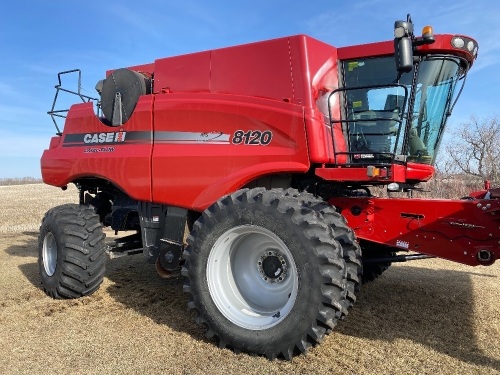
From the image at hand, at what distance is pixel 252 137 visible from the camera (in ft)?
14.7

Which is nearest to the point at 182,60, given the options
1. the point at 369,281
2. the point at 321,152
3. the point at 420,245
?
the point at 321,152

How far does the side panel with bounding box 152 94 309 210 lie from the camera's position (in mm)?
4312

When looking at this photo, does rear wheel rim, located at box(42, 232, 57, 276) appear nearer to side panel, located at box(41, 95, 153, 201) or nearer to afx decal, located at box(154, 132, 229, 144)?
side panel, located at box(41, 95, 153, 201)

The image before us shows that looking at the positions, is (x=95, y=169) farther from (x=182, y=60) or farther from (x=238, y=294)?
(x=238, y=294)

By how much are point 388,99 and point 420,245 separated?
1340 mm

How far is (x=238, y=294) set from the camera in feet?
14.0

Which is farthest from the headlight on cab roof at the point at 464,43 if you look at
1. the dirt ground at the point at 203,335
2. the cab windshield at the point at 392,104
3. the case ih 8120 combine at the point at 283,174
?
the dirt ground at the point at 203,335

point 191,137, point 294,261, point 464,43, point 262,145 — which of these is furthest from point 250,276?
point 464,43

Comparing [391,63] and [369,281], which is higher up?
[391,63]

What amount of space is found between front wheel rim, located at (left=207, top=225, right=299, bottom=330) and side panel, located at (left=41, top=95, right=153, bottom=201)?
139cm

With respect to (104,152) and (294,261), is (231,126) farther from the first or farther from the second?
(104,152)

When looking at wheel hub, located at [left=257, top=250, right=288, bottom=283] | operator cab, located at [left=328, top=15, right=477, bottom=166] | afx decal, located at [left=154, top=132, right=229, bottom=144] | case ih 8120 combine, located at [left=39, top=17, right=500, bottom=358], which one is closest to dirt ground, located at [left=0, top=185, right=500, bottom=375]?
case ih 8120 combine, located at [left=39, top=17, right=500, bottom=358]

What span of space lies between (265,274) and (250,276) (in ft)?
0.65

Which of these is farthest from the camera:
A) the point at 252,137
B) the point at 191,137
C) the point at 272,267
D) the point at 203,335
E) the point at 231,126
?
the point at 191,137
